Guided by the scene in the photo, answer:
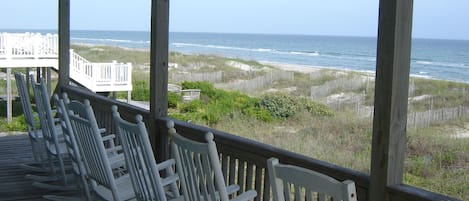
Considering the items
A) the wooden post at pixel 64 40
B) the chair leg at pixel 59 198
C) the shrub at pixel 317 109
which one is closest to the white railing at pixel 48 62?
the shrub at pixel 317 109

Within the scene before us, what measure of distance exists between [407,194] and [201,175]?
77cm

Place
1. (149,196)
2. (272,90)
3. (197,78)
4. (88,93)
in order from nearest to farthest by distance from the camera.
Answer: (149,196) → (88,93) → (272,90) → (197,78)


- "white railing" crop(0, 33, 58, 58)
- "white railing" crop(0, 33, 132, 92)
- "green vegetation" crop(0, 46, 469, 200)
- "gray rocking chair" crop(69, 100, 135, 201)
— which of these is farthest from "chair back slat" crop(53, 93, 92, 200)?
"white railing" crop(0, 33, 58, 58)

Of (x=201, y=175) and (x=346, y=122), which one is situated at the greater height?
(x=201, y=175)

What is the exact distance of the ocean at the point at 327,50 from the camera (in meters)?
24.5

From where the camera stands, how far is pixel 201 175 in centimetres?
202

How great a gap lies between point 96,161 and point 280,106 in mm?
15583

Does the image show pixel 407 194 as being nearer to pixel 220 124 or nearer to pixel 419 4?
pixel 220 124

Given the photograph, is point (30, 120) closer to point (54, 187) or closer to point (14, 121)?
point (54, 187)

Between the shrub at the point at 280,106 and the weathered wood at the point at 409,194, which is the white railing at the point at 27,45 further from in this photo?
the weathered wood at the point at 409,194

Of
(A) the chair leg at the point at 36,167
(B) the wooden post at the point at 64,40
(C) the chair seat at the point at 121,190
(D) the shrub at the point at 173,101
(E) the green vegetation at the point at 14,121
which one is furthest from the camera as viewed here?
(D) the shrub at the point at 173,101

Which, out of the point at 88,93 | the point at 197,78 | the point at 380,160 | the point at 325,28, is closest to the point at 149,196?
the point at 380,160

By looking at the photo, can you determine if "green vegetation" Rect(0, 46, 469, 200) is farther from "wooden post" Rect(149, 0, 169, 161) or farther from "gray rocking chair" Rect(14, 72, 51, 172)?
"gray rocking chair" Rect(14, 72, 51, 172)

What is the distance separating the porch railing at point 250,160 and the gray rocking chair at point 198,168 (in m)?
0.52
